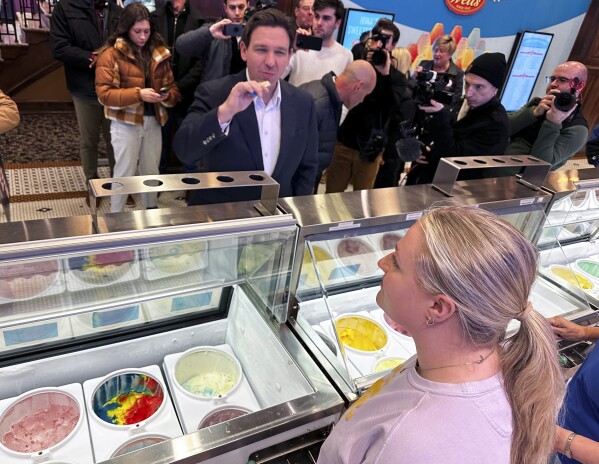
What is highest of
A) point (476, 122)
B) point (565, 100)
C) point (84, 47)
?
point (565, 100)

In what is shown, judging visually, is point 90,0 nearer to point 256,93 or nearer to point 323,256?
point 256,93

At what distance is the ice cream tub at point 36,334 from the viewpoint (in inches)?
48.7

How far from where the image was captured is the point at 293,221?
1296 millimetres

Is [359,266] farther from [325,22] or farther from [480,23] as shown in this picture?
[480,23]

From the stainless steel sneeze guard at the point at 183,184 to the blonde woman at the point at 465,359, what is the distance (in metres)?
0.56

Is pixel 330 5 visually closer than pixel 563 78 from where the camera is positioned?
No

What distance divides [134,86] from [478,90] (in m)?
2.34

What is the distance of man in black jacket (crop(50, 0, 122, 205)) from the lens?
3373mm

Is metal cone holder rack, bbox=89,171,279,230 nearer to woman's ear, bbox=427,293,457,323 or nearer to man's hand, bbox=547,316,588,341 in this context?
woman's ear, bbox=427,293,457,323

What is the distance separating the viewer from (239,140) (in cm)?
185

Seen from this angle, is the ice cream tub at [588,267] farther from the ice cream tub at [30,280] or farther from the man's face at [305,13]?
the man's face at [305,13]

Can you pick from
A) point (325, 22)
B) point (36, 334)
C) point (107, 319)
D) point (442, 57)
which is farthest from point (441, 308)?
point (442, 57)

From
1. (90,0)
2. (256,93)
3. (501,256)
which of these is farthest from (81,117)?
(501,256)

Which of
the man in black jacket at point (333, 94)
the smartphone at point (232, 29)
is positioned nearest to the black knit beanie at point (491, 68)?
the man in black jacket at point (333, 94)
